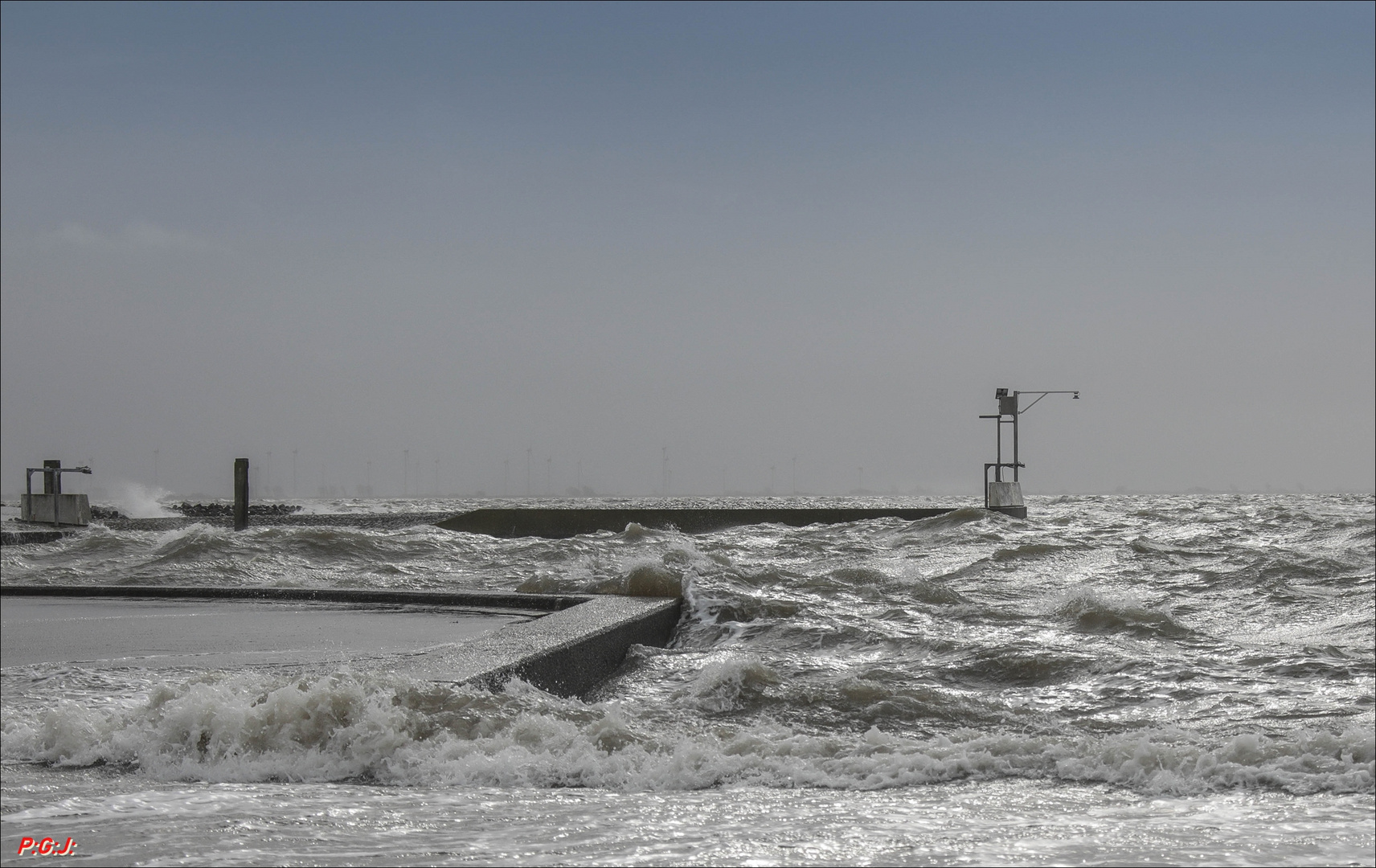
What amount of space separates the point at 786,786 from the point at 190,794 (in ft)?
5.88

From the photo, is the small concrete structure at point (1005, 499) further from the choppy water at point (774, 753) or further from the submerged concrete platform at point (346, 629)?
the submerged concrete platform at point (346, 629)

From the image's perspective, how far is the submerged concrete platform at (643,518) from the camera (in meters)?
21.3

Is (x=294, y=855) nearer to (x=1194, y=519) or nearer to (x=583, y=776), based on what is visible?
(x=583, y=776)

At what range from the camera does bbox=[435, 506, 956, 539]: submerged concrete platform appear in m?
21.3

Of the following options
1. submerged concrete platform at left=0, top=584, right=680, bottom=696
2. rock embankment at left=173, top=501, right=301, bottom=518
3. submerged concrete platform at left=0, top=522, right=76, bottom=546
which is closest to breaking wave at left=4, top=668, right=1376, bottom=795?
submerged concrete platform at left=0, top=584, right=680, bottom=696

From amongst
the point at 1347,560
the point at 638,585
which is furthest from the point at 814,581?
the point at 1347,560

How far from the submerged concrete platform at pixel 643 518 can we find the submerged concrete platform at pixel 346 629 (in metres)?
12.9

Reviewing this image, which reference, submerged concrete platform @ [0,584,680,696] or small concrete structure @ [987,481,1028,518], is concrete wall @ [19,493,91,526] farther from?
small concrete structure @ [987,481,1028,518]

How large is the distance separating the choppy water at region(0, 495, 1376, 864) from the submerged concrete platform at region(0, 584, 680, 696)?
26 centimetres

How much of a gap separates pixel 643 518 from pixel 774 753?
721 inches

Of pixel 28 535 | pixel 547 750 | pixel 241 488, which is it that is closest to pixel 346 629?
pixel 547 750

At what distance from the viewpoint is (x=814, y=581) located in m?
9.05

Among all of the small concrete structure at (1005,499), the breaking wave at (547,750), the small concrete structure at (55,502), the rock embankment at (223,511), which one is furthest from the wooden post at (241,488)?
the breaking wave at (547,750)

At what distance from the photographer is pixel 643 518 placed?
2169 centimetres
